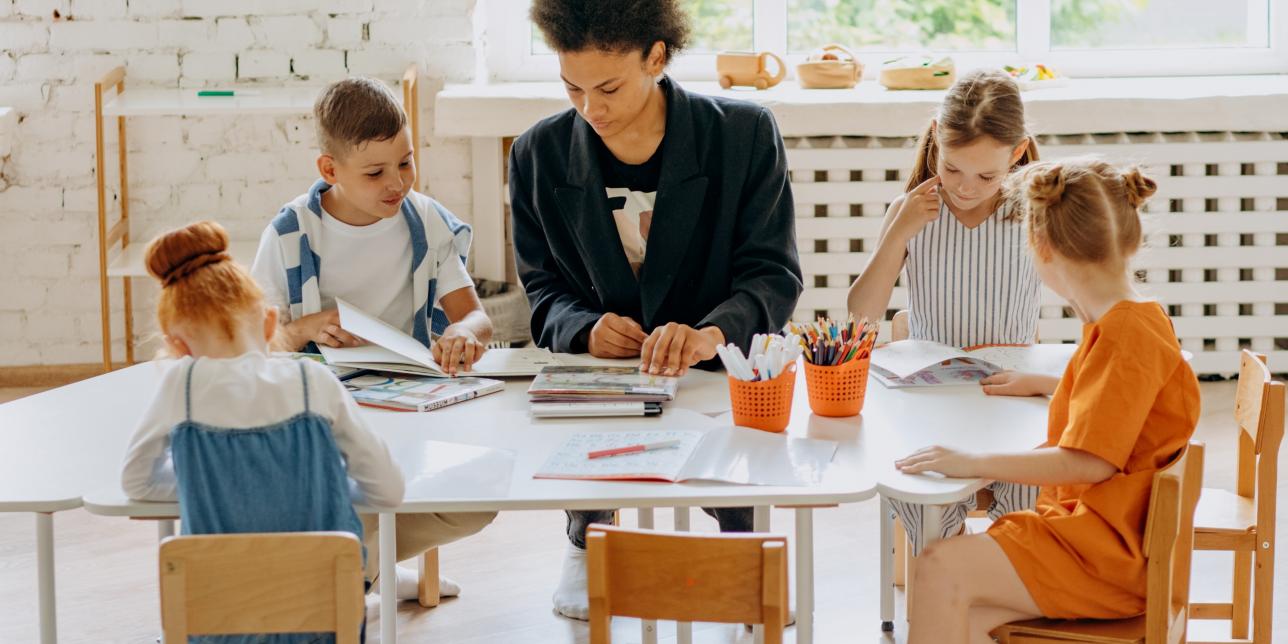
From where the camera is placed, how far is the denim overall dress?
1.43m

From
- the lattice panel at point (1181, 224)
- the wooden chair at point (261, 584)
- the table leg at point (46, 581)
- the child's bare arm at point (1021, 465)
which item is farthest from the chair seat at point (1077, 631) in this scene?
the lattice panel at point (1181, 224)

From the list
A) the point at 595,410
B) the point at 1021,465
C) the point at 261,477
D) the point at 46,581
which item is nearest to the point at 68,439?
the point at 46,581

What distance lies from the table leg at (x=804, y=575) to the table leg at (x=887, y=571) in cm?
63

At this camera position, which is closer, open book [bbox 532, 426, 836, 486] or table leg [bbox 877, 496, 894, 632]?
open book [bbox 532, 426, 836, 486]

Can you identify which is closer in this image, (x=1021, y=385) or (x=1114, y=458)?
(x=1114, y=458)

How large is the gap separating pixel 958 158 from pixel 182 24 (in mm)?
2582

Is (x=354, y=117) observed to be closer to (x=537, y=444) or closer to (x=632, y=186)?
(x=632, y=186)

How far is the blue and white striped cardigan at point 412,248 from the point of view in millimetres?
2193

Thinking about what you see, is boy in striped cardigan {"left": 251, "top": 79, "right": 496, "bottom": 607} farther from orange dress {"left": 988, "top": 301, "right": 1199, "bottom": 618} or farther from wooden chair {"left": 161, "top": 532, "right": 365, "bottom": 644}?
orange dress {"left": 988, "top": 301, "right": 1199, "bottom": 618}

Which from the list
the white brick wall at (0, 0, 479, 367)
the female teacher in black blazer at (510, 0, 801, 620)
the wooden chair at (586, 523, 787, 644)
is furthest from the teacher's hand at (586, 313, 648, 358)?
the white brick wall at (0, 0, 479, 367)

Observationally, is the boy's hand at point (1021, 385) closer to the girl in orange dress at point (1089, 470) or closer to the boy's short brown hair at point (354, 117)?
the girl in orange dress at point (1089, 470)

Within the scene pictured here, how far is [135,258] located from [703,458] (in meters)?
2.73

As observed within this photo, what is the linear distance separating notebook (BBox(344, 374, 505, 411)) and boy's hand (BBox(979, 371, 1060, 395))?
0.70m

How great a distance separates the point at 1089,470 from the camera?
1.59 m
